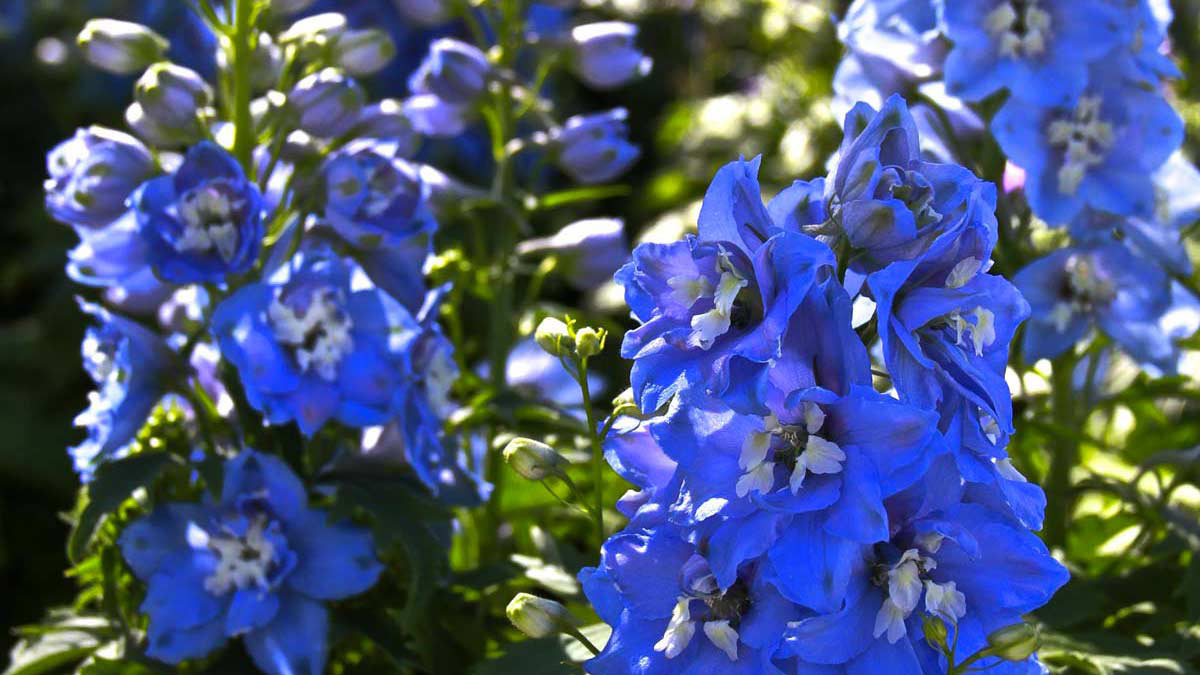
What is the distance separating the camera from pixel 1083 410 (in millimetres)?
2207

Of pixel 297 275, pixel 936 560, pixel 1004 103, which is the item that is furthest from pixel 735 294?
pixel 1004 103

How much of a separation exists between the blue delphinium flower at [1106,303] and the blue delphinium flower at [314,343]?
84 centimetres

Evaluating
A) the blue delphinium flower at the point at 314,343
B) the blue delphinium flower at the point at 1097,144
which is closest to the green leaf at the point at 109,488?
the blue delphinium flower at the point at 314,343

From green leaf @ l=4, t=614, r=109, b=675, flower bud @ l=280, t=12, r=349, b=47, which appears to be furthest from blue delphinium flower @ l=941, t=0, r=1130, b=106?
green leaf @ l=4, t=614, r=109, b=675

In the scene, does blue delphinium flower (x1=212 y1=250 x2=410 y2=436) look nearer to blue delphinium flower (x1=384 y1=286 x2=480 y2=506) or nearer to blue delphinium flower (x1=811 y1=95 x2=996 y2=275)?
blue delphinium flower (x1=384 y1=286 x2=480 y2=506)

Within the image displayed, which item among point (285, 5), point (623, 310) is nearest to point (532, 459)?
point (285, 5)

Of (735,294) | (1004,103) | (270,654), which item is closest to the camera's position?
(735,294)

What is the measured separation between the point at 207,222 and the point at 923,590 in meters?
0.98

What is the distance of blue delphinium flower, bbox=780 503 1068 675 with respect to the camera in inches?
48.0

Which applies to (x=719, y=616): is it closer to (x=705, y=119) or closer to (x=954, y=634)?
(x=954, y=634)

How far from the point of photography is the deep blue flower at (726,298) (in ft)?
3.92

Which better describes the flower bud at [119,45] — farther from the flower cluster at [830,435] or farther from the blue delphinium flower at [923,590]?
the blue delphinium flower at [923,590]

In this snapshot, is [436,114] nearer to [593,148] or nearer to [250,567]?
[593,148]

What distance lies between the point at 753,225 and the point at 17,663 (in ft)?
3.70
